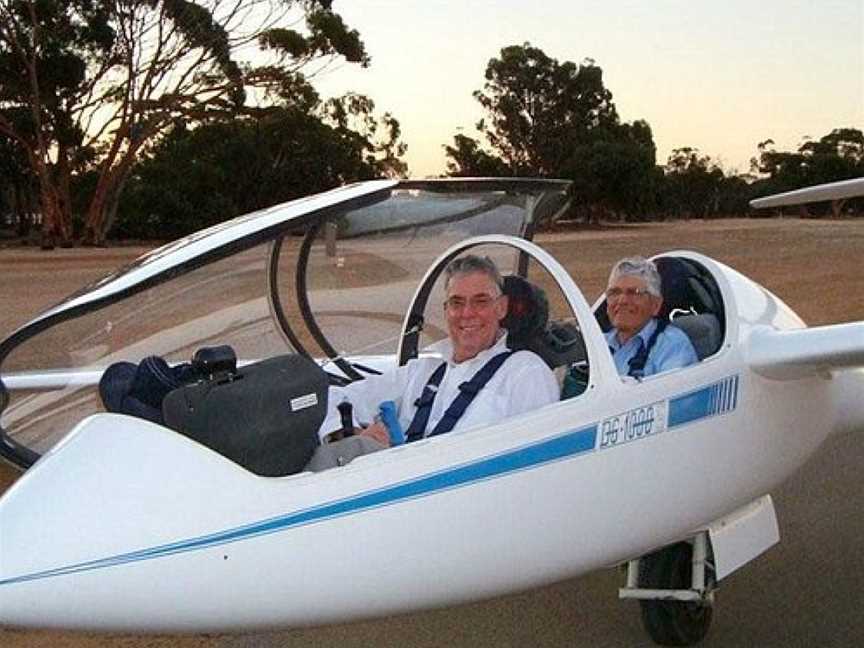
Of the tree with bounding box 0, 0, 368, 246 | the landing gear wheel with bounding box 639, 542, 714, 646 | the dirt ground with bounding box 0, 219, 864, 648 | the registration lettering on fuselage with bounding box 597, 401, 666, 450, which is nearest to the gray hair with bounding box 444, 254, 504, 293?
the registration lettering on fuselage with bounding box 597, 401, 666, 450

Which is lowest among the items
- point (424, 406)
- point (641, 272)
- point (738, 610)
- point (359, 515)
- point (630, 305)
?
point (738, 610)

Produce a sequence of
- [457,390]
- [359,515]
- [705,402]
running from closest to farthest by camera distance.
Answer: [359,515], [457,390], [705,402]

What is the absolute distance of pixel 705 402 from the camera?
15.5 feet

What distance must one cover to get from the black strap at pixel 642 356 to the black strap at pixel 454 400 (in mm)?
527

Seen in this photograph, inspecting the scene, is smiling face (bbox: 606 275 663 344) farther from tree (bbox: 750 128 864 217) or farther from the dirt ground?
tree (bbox: 750 128 864 217)

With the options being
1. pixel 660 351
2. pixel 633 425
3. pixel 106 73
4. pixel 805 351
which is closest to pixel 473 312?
A: pixel 633 425

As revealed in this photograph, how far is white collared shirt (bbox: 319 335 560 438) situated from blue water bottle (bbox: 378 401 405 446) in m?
0.08

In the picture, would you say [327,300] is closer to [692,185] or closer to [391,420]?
[391,420]

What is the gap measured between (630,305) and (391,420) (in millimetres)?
1189

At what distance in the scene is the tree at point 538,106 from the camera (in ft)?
230

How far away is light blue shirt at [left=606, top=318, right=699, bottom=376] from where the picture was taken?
4773 mm

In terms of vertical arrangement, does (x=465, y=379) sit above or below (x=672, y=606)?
above

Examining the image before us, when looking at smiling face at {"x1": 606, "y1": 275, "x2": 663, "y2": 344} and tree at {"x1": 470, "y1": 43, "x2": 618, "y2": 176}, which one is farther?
tree at {"x1": 470, "y1": 43, "x2": 618, "y2": 176}

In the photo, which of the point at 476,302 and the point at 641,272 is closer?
the point at 476,302
